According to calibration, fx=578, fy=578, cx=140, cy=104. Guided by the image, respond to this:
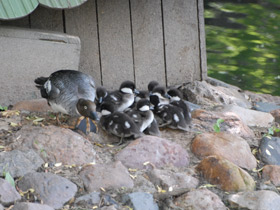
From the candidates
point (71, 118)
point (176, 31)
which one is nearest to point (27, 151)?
point (71, 118)

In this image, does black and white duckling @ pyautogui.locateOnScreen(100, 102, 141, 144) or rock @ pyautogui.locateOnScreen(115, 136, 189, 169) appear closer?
rock @ pyautogui.locateOnScreen(115, 136, 189, 169)

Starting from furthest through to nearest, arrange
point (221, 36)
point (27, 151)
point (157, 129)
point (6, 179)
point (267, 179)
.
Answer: point (221, 36) → point (157, 129) → point (267, 179) → point (27, 151) → point (6, 179)

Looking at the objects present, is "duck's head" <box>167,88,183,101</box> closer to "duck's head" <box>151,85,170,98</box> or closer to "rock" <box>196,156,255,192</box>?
"duck's head" <box>151,85,170,98</box>

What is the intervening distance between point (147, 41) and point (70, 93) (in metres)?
1.89

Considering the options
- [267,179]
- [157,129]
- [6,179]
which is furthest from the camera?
[157,129]

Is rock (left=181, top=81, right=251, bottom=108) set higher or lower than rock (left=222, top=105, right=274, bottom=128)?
higher

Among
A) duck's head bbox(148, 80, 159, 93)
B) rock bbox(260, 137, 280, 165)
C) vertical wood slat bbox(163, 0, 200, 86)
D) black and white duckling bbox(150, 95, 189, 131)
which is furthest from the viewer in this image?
vertical wood slat bbox(163, 0, 200, 86)

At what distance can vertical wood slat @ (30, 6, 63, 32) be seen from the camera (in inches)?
263

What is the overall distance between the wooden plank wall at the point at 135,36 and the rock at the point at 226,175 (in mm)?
2357

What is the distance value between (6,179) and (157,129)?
6.05 feet

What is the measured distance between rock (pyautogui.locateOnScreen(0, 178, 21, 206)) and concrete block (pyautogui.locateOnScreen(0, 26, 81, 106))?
2000mm

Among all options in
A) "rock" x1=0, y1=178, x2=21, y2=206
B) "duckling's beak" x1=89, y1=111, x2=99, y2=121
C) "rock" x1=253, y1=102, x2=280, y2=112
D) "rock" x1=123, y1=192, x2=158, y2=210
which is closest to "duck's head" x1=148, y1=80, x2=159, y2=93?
"rock" x1=253, y1=102, x2=280, y2=112

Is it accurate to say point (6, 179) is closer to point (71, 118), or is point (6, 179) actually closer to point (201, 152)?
point (71, 118)

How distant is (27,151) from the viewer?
4977mm
